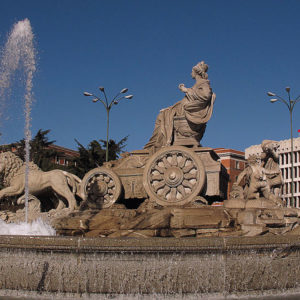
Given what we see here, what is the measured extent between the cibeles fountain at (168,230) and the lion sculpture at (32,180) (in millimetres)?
50

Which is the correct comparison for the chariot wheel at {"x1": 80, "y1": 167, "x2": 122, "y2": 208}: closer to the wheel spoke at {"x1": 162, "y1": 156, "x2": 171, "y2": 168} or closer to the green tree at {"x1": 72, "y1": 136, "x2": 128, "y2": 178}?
the wheel spoke at {"x1": 162, "y1": 156, "x2": 171, "y2": 168}

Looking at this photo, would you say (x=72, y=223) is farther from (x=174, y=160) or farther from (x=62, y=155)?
(x=62, y=155)

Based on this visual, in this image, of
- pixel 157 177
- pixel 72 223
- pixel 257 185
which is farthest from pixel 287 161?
pixel 72 223

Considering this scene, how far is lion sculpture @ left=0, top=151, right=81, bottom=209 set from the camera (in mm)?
18016

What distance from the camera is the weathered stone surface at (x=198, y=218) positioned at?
12023 mm

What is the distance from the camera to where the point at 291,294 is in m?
10.6

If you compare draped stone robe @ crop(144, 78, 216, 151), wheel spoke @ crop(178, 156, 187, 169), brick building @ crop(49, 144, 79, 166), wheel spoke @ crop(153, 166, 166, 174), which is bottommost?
wheel spoke @ crop(153, 166, 166, 174)

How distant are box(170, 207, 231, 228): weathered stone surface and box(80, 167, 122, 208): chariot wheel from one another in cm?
319

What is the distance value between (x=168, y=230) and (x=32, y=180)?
794 centimetres

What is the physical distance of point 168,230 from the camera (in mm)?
12125

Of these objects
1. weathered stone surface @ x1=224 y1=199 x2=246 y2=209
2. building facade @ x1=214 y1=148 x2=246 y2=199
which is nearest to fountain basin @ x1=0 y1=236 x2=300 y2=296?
weathered stone surface @ x1=224 y1=199 x2=246 y2=209

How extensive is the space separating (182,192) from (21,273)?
5.46 meters

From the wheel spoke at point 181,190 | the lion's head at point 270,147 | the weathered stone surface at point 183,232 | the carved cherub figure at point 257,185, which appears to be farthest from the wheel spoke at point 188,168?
the weathered stone surface at point 183,232

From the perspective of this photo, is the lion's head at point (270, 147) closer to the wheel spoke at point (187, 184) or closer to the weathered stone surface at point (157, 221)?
the wheel spoke at point (187, 184)
